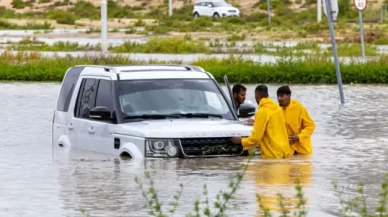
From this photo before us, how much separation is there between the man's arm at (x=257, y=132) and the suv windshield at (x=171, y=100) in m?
0.64

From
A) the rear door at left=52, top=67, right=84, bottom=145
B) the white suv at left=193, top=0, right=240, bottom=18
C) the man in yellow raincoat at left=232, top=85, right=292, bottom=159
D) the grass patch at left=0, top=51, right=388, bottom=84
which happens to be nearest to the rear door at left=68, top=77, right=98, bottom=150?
the rear door at left=52, top=67, right=84, bottom=145

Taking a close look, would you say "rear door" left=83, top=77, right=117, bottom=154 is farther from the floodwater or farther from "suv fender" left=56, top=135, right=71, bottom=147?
"suv fender" left=56, top=135, right=71, bottom=147

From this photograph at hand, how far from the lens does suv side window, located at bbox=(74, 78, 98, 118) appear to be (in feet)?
55.5

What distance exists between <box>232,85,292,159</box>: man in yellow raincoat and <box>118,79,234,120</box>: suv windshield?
58 cm

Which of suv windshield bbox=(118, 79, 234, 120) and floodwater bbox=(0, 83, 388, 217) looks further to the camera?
suv windshield bbox=(118, 79, 234, 120)

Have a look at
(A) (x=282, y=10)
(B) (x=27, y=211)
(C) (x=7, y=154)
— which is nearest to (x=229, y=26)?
(A) (x=282, y=10)

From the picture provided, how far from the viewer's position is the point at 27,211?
12.1 metres

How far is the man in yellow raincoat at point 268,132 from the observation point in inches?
611

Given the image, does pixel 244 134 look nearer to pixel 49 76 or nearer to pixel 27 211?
pixel 27 211

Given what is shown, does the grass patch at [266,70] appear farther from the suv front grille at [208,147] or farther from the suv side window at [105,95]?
the suv front grille at [208,147]

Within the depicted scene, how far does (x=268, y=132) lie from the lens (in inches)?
623

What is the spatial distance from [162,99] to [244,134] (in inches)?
48.3

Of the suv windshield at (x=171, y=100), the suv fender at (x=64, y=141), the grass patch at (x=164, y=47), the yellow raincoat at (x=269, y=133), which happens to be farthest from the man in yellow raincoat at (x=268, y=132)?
the grass patch at (x=164, y=47)

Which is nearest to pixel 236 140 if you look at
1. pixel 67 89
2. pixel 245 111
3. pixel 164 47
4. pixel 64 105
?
pixel 245 111
